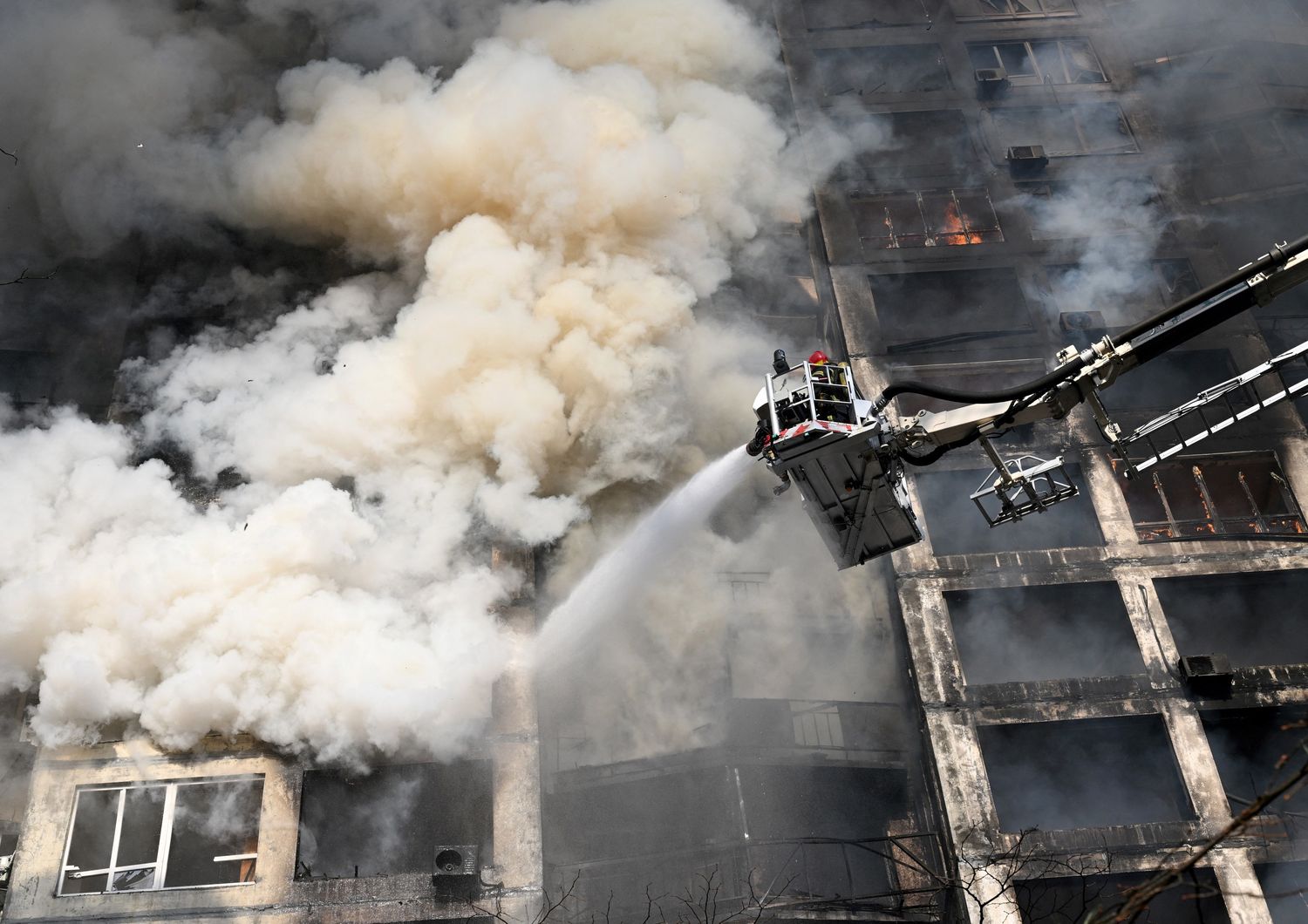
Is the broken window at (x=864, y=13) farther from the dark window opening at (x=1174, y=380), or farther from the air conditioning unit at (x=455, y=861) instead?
the air conditioning unit at (x=455, y=861)

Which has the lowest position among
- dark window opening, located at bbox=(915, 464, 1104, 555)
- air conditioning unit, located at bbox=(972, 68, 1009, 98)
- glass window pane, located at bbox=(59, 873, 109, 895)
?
glass window pane, located at bbox=(59, 873, 109, 895)

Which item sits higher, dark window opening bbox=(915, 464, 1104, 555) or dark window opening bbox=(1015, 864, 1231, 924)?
dark window opening bbox=(915, 464, 1104, 555)

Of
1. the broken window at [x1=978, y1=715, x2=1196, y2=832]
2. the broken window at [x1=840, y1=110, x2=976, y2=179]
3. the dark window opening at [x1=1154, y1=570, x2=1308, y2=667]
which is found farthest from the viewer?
the broken window at [x1=840, y1=110, x2=976, y2=179]

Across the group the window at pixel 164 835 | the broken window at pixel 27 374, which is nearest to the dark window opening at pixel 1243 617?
the window at pixel 164 835

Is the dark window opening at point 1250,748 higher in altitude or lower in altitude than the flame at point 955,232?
lower

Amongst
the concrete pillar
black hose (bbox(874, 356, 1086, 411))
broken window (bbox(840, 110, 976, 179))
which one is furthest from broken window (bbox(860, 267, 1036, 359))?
black hose (bbox(874, 356, 1086, 411))

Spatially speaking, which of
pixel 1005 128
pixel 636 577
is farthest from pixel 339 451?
pixel 1005 128

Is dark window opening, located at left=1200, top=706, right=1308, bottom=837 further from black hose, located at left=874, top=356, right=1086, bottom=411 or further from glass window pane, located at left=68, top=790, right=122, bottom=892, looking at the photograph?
glass window pane, located at left=68, top=790, right=122, bottom=892

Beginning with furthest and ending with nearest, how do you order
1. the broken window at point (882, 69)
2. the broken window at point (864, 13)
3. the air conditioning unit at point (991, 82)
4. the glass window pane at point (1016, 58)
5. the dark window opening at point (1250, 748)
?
the broken window at point (864, 13), the glass window pane at point (1016, 58), the broken window at point (882, 69), the air conditioning unit at point (991, 82), the dark window opening at point (1250, 748)

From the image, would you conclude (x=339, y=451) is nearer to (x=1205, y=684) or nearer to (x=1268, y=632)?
(x=1205, y=684)
